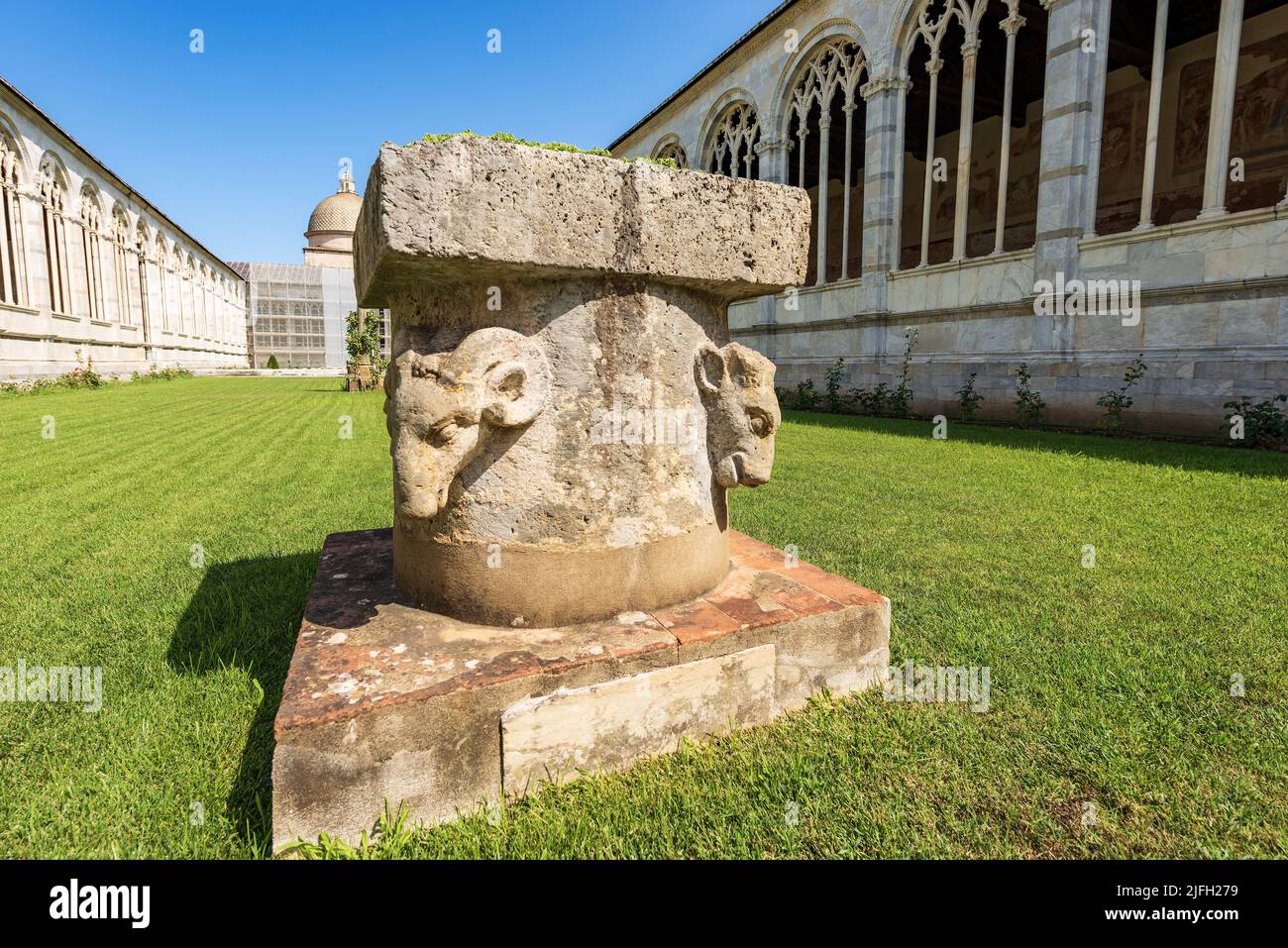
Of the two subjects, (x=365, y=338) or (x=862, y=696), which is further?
(x=365, y=338)

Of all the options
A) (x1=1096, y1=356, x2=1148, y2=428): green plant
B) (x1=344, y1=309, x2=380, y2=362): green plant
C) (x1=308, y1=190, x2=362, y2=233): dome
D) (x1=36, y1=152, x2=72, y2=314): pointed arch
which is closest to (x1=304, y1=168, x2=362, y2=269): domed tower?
(x1=308, y1=190, x2=362, y2=233): dome

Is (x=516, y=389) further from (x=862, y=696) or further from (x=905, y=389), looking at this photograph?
(x=905, y=389)

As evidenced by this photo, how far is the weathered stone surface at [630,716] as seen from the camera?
70.8 inches

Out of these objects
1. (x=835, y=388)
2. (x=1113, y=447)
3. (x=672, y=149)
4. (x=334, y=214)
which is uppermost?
(x=334, y=214)

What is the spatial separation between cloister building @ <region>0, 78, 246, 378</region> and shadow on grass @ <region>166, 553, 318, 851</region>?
20.2 meters

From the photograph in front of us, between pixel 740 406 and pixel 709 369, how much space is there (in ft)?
0.58

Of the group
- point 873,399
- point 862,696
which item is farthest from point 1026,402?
point 862,696

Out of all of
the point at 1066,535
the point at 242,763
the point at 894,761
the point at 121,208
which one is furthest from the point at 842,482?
the point at 121,208

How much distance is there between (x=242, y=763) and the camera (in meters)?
1.93

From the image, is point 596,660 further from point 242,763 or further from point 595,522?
point 242,763

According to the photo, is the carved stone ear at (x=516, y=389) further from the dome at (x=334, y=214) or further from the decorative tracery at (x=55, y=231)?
the dome at (x=334, y=214)

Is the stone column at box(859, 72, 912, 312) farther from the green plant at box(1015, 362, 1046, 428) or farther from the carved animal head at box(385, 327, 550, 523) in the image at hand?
the carved animal head at box(385, 327, 550, 523)

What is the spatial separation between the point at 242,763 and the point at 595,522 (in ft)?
4.15

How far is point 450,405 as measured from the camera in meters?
1.86
